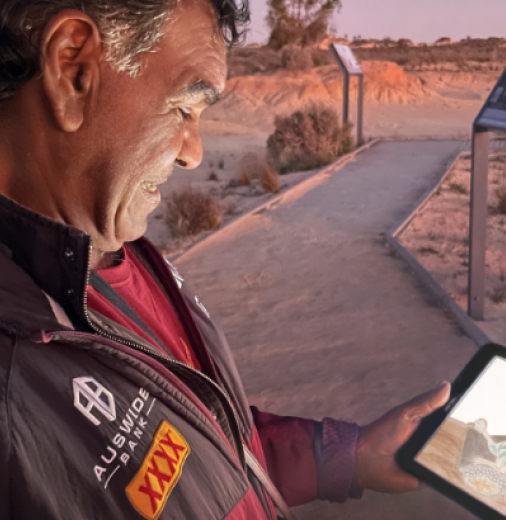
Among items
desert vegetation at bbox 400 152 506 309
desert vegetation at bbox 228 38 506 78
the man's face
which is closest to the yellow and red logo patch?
the man's face

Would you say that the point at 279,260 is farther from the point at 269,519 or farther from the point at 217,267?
the point at 269,519

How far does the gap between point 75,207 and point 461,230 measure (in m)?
5.71

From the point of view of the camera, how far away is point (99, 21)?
0.93 meters

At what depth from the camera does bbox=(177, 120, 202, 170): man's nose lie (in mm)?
Result: 1165

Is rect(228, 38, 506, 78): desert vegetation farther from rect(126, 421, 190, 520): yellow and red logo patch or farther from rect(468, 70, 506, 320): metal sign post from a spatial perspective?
rect(126, 421, 190, 520): yellow and red logo patch

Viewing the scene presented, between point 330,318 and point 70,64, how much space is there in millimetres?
3289

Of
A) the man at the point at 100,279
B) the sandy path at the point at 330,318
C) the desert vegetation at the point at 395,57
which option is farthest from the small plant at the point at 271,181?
the desert vegetation at the point at 395,57

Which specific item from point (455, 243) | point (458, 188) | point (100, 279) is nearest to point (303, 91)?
point (458, 188)

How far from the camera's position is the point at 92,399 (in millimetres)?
797

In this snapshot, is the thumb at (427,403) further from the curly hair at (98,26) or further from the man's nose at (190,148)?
the curly hair at (98,26)

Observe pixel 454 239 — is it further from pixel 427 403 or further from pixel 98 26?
pixel 98 26

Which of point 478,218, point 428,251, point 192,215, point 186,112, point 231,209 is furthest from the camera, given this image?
point 231,209

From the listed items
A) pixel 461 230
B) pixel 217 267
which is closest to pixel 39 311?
pixel 217 267

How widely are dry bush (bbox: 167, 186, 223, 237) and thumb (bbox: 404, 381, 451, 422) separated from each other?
507cm
